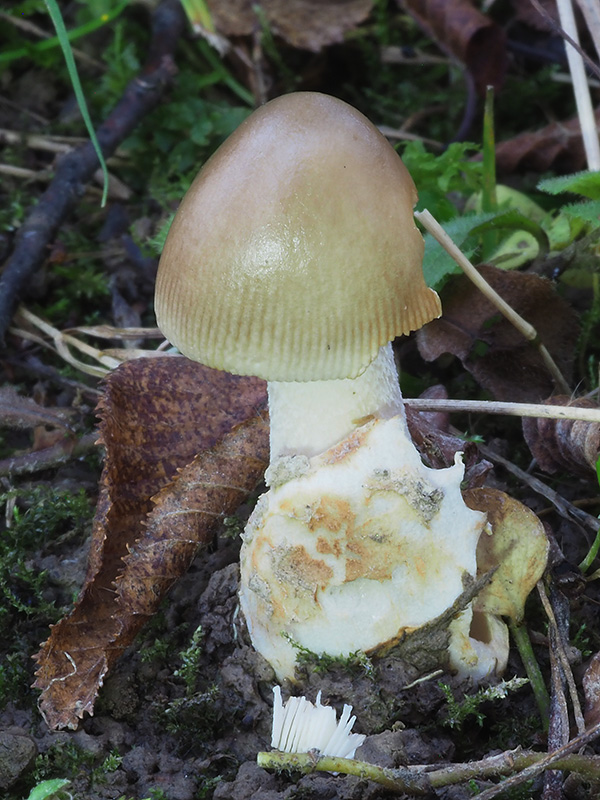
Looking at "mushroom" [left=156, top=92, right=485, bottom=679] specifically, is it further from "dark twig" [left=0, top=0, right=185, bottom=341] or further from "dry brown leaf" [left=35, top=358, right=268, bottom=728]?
"dark twig" [left=0, top=0, right=185, bottom=341]

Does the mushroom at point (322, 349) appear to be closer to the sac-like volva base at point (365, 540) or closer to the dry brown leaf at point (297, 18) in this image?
the sac-like volva base at point (365, 540)

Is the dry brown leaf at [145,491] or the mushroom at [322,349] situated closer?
the mushroom at [322,349]

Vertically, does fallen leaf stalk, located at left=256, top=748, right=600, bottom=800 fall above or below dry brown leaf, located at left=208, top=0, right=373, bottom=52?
below

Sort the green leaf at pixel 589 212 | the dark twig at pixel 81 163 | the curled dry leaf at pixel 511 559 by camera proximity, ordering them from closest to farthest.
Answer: the curled dry leaf at pixel 511 559 → the green leaf at pixel 589 212 → the dark twig at pixel 81 163

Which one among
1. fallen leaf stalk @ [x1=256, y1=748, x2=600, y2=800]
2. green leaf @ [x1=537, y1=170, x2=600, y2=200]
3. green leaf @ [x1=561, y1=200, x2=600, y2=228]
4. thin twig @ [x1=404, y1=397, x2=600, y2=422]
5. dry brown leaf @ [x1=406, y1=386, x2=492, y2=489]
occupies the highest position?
green leaf @ [x1=537, y1=170, x2=600, y2=200]

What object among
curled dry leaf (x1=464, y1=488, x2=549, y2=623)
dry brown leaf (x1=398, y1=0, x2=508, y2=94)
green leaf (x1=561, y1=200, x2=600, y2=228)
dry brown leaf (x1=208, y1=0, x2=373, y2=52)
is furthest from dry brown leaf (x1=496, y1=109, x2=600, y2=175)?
curled dry leaf (x1=464, y1=488, x2=549, y2=623)

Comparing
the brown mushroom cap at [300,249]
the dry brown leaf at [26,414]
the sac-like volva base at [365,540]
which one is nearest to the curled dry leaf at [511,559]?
the sac-like volva base at [365,540]

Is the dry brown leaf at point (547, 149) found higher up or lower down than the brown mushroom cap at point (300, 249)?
lower down

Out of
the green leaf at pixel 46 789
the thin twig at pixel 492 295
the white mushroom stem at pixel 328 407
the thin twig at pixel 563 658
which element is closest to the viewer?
the green leaf at pixel 46 789
